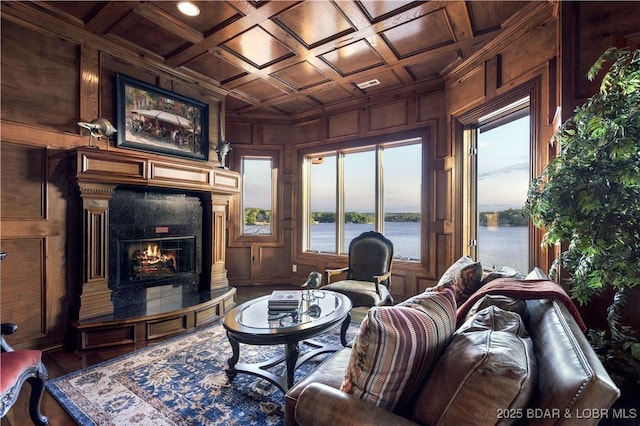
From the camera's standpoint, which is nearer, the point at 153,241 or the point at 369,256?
the point at 153,241

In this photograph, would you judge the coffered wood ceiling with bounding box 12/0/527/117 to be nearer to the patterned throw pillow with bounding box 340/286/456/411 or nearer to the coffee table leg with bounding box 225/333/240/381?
the patterned throw pillow with bounding box 340/286/456/411

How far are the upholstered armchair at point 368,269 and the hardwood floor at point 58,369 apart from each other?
6.61 ft

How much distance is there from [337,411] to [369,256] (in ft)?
9.20

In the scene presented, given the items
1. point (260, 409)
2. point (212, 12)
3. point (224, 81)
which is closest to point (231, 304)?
point (260, 409)

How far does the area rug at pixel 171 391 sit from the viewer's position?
182cm

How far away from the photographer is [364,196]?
4766 mm

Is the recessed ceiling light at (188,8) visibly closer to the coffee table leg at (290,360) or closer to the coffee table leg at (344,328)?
the coffee table leg at (290,360)

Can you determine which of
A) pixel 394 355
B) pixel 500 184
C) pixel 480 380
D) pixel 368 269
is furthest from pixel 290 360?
pixel 500 184

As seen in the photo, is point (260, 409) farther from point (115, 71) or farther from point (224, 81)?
point (224, 81)

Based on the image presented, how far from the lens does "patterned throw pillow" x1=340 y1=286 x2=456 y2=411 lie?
3.27ft

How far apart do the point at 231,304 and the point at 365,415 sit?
3.35 metres

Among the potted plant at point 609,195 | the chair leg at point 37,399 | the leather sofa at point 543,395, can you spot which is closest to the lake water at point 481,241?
the potted plant at point 609,195

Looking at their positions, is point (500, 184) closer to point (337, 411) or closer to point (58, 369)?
point (337, 411)

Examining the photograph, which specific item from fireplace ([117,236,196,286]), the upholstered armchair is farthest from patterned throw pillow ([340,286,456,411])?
fireplace ([117,236,196,286])
